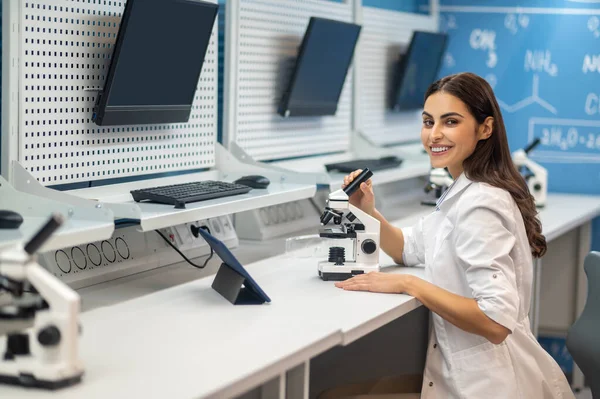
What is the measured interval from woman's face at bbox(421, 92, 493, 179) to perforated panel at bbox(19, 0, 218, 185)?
0.89 m

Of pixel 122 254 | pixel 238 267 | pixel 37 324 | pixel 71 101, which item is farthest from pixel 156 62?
pixel 37 324

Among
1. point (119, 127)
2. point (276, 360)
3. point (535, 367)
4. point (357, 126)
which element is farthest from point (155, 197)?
point (357, 126)

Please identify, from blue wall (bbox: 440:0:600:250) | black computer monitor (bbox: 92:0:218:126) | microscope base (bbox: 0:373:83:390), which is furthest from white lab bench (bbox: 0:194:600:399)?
blue wall (bbox: 440:0:600:250)

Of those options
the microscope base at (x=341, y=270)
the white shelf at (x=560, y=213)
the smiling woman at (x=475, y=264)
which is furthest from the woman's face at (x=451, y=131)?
the white shelf at (x=560, y=213)

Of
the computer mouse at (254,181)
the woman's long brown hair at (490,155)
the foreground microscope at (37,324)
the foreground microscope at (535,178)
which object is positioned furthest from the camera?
the foreground microscope at (535,178)

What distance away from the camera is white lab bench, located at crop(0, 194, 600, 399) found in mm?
1472

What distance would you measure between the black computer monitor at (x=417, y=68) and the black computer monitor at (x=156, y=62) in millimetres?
1743

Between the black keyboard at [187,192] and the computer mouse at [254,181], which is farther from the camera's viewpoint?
the computer mouse at [254,181]

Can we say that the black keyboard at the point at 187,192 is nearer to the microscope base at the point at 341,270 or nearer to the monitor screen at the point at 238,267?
the monitor screen at the point at 238,267

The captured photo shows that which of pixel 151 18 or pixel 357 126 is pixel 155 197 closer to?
pixel 151 18

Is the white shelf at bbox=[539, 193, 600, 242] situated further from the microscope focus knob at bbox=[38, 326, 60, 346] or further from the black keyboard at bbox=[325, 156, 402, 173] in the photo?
the microscope focus knob at bbox=[38, 326, 60, 346]

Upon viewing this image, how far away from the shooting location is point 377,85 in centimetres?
409

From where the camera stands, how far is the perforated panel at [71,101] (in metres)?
2.14

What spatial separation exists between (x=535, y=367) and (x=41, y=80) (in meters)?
1.44
